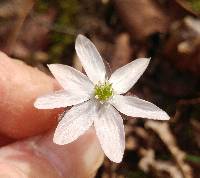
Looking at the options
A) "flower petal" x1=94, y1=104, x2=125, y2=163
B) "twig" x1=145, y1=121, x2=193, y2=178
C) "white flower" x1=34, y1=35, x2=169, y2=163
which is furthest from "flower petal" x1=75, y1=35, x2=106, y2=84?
"twig" x1=145, y1=121, x2=193, y2=178

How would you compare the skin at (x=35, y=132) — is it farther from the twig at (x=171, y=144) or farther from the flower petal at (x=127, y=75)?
the twig at (x=171, y=144)

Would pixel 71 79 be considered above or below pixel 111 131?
above

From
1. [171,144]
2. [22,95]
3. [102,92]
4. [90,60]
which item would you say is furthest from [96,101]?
[171,144]

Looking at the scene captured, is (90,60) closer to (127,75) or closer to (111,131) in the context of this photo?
(127,75)

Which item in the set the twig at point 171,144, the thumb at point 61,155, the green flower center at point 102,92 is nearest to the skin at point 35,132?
the thumb at point 61,155

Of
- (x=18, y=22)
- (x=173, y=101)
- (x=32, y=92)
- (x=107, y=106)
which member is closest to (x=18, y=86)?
(x=32, y=92)

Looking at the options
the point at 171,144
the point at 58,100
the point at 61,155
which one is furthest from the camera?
the point at 171,144
